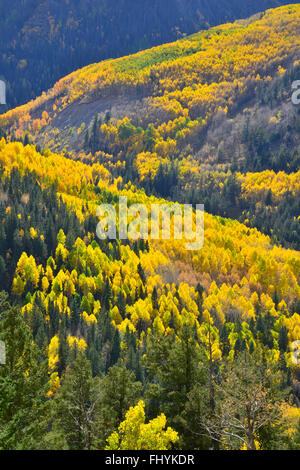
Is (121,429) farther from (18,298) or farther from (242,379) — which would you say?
(18,298)

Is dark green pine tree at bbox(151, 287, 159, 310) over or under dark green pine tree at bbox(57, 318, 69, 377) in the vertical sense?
over

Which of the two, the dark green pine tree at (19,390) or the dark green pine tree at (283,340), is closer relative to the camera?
the dark green pine tree at (19,390)

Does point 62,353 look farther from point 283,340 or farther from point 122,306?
point 283,340

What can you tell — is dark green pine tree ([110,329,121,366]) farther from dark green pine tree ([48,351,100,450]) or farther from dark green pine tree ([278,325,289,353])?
dark green pine tree ([48,351,100,450])

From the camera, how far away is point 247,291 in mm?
191875

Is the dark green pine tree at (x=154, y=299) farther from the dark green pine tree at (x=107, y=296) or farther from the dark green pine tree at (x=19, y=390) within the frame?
the dark green pine tree at (x=19, y=390)

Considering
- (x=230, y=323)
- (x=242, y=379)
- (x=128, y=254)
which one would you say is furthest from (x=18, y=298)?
(x=242, y=379)

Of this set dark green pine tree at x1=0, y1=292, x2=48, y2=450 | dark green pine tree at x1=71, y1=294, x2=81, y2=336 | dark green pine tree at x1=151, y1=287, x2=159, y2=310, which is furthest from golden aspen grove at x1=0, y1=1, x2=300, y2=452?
dark green pine tree at x1=151, y1=287, x2=159, y2=310

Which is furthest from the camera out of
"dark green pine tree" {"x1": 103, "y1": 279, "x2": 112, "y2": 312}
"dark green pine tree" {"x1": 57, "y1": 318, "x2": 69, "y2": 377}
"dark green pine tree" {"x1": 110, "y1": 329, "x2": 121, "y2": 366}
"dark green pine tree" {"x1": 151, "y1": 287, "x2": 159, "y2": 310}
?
"dark green pine tree" {"x1": 151, "y1": 287, "x2": 159, "y2": 310}

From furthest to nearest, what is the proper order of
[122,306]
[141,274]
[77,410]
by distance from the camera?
[141,274], [122,306], [77,410]

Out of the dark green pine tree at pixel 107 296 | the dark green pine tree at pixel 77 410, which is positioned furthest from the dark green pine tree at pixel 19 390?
the dark green pine tree at pixel 107 296

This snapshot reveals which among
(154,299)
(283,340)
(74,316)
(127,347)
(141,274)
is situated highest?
(141,274)

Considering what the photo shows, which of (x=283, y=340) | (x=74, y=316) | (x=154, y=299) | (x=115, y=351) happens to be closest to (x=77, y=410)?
(x=115, y=351)

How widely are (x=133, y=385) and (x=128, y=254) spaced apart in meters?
138
